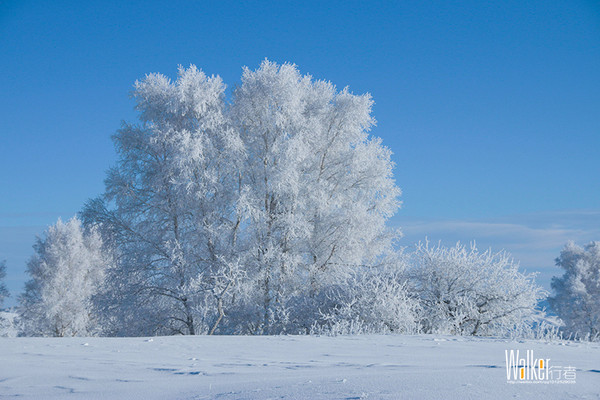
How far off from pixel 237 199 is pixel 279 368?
32.8 feet

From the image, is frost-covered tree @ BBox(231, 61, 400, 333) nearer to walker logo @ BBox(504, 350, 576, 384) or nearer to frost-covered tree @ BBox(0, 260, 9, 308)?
walker logo @ BBox(504, 350, 576, 384)

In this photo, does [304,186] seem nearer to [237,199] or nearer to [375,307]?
[237,199]

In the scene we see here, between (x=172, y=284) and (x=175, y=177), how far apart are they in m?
3.32

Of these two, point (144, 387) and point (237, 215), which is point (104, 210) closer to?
point (237, 215)

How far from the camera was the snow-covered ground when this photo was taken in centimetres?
331

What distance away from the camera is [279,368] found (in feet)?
15.1

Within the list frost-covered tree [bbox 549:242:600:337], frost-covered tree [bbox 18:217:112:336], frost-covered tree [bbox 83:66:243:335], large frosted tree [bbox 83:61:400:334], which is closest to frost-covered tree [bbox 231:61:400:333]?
large frosted tree [bbox 83:61:400:334]

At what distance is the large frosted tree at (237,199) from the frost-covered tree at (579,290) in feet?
55.4

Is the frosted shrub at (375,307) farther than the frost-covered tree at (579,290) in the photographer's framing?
No

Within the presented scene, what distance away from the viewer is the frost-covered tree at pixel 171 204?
14.2 m

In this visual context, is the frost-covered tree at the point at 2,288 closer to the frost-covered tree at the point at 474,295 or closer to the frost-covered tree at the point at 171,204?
the frost-covered tree at the point at 171,204

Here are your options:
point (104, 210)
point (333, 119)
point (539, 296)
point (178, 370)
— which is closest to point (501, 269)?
point (539, 296)

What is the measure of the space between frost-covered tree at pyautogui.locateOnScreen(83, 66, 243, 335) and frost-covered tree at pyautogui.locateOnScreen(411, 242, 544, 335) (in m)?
5.96

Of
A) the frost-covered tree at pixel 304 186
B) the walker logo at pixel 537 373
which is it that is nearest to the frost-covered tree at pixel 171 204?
the frost-covered tree at pixel 304 186
